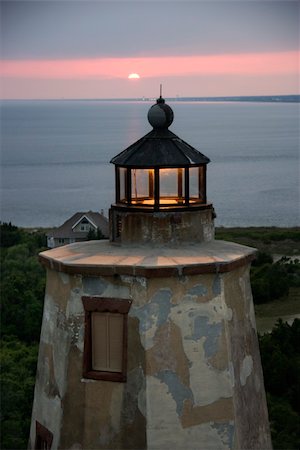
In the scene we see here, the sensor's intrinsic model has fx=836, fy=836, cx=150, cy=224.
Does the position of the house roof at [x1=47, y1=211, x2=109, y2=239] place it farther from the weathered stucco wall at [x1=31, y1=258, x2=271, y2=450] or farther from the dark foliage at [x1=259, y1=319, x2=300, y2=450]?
the weathered stucco wall at [x1=31, y1=258, x2=271, y2=450]

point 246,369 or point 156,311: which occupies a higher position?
point 156,311

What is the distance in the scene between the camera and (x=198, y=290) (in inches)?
221

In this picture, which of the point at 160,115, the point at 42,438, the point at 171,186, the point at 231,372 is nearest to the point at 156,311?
the point at 231,372

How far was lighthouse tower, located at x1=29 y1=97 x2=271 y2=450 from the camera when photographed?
18.2 feet

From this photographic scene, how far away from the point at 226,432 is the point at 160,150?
2.03 m

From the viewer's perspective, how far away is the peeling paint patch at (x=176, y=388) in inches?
218

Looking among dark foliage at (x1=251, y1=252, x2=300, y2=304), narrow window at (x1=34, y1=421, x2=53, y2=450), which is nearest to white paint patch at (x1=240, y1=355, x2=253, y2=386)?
narrow window at (x1=34, y1=421, x2=53, y2=450)

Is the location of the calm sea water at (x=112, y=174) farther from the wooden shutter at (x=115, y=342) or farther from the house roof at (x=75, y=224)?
the wooden shutter at (x=115, y=342)

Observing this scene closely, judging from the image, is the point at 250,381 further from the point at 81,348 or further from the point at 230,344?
the point at 81,348

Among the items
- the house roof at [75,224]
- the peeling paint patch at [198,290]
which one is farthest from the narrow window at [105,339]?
the house roof at [75,224]

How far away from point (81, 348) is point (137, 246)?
0.83m

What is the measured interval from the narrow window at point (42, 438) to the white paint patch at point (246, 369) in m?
1.43

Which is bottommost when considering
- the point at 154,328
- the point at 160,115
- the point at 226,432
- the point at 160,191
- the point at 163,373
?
the point at 226,432

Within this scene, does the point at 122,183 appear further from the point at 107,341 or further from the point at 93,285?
the point at 107,341
